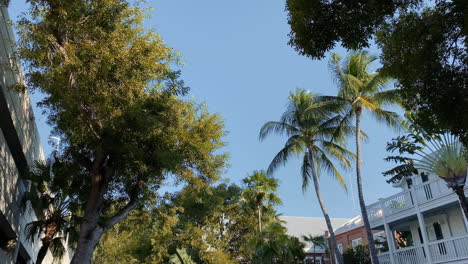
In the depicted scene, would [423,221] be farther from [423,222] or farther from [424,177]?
[424,177]

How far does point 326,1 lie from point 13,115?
33.1 feet

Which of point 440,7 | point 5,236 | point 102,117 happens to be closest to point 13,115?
point 102,117

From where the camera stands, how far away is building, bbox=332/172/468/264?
19.4 metres

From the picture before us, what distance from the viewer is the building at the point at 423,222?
19.4m

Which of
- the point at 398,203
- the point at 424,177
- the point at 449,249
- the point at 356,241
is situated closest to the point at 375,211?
the point at 398,203

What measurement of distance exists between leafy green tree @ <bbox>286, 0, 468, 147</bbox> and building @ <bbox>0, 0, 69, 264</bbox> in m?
7.30

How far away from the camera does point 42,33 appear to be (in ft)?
32.0

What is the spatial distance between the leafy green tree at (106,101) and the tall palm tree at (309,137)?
38.0ft

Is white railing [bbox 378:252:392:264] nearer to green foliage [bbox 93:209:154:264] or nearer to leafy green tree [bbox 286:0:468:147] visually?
green foliage [bbox 93:209:154:264]

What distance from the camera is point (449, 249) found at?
19.1 m

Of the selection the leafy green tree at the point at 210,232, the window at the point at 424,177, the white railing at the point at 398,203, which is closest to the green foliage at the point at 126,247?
the leafy green tree at the point at 210,232

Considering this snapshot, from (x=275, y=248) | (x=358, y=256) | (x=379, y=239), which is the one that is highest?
(x=379, y=239)

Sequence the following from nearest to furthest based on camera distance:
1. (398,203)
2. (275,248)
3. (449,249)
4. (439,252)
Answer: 1. (449,249)
2. (439,252)
3. (398,203)
4. (275,248)

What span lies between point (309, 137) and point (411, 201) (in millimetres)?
6805
